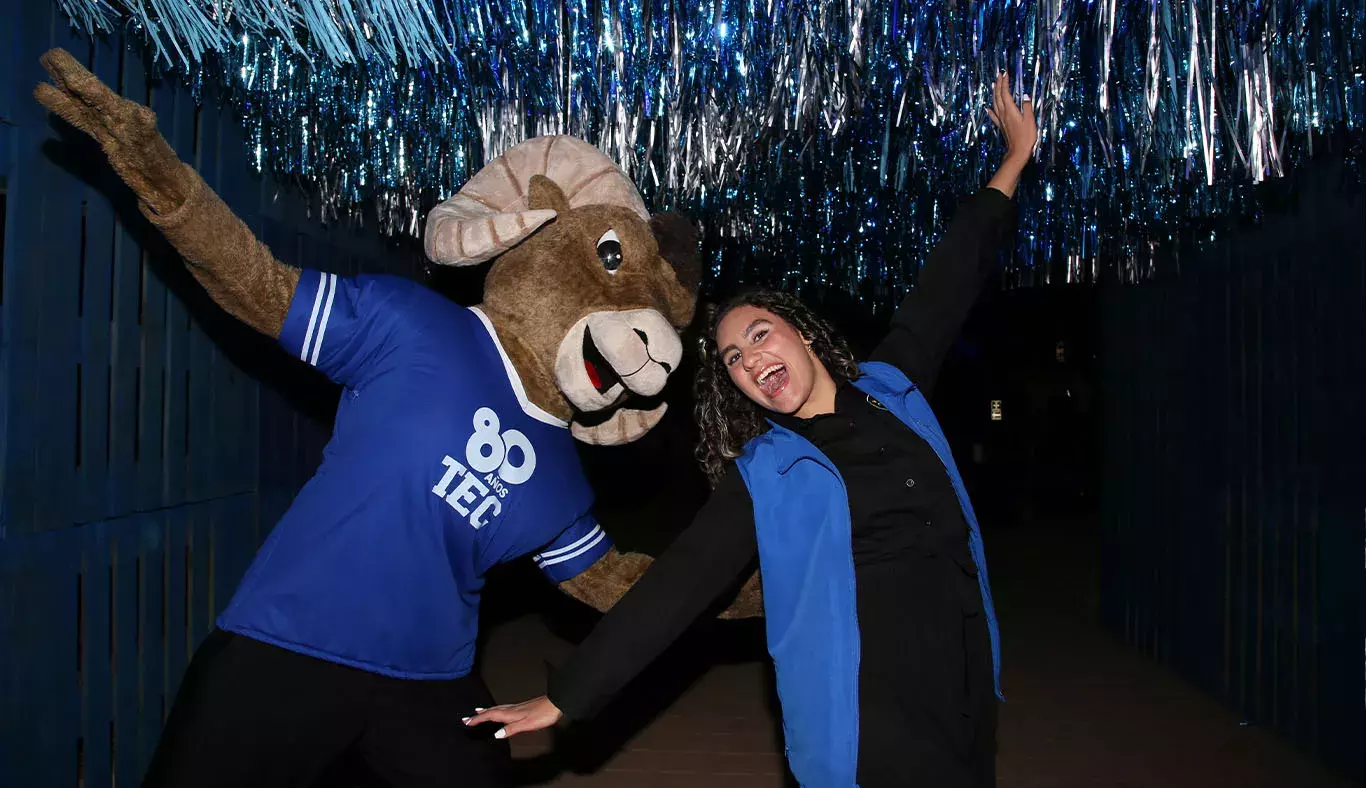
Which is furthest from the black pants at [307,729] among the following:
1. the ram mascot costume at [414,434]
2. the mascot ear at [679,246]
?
the mascot ear at [679,246]

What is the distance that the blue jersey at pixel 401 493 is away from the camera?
174 cm

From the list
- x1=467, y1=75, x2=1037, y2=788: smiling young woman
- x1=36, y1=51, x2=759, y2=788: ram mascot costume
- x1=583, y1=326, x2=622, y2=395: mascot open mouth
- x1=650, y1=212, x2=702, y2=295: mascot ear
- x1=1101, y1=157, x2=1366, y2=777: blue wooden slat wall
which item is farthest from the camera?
x1=1101, y1=157, x2=1366, y2=777: blue wooden slat wall

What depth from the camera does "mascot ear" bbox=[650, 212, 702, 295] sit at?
2.13 metres

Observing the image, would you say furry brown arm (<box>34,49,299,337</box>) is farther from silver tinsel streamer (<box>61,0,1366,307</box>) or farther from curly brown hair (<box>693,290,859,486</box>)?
curly brown hair (<box>693,290,859,486</box>)

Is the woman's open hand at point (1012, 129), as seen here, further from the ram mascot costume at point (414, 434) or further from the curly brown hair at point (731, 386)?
the ram mascot costume at point (414, 434)

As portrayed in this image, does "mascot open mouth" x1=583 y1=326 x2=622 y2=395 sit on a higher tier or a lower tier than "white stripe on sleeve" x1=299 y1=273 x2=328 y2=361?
lower

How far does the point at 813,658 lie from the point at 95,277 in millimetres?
1739

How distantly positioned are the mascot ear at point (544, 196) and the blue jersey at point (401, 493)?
0.97 feet

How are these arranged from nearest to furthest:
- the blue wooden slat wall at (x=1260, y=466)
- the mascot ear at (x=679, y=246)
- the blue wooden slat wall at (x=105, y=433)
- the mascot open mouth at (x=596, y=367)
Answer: the blue wooden slat wall at (x=105, y=433) < the mascot open mouth at (x=596, y=367) < the mascot ear at (x=679, y=246) < the blue wooden slat wall at (x=1260, y=466)

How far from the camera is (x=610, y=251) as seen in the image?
2029 mm

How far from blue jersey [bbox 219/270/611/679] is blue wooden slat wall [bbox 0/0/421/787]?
18.9 inches

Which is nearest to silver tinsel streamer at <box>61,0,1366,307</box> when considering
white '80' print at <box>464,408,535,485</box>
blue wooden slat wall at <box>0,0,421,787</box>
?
blue wooden slat wall at <box>0,0,421,787</box>

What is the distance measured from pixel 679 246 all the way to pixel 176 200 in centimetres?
102

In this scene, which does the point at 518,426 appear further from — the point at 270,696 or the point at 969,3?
the point at 969,3
